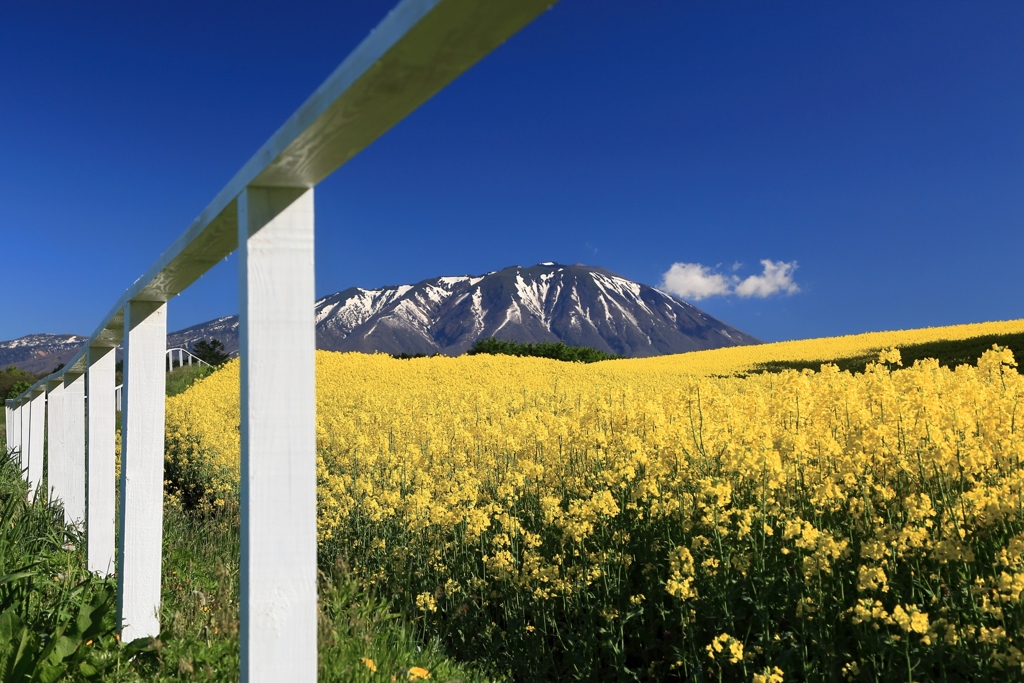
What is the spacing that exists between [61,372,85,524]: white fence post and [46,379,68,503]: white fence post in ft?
1.37

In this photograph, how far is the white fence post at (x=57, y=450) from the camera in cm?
523

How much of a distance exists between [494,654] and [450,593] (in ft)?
1.35

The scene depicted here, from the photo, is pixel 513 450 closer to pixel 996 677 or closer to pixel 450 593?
pixel 450 593

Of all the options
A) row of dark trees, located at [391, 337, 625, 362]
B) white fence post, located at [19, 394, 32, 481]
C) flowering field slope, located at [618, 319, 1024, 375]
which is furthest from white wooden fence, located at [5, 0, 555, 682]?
row of dark trees, located at [391, 337, 625, 362]

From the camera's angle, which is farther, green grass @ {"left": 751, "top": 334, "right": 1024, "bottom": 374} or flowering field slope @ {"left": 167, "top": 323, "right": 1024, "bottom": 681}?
green grass @ {"left": 751, "top": 334, "right": 1024, "bottom": 374}

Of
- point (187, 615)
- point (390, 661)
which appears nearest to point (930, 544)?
point (390, 661)

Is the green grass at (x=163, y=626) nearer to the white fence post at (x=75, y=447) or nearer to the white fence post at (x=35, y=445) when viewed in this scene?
the white fence post at (x=75, y=447)

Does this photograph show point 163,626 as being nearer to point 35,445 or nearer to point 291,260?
point 291,260

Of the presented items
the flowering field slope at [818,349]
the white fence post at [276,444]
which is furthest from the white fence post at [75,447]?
the flowering field slope at [818,349]

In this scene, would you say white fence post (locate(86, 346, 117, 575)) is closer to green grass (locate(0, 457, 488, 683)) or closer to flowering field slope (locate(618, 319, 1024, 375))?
green grass (locate(0, 457, 488, 683))

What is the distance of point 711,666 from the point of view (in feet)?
10.5

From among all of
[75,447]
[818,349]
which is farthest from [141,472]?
[818,349]

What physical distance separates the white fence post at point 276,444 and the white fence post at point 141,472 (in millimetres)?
1494

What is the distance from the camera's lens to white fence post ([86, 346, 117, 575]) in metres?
3.44
